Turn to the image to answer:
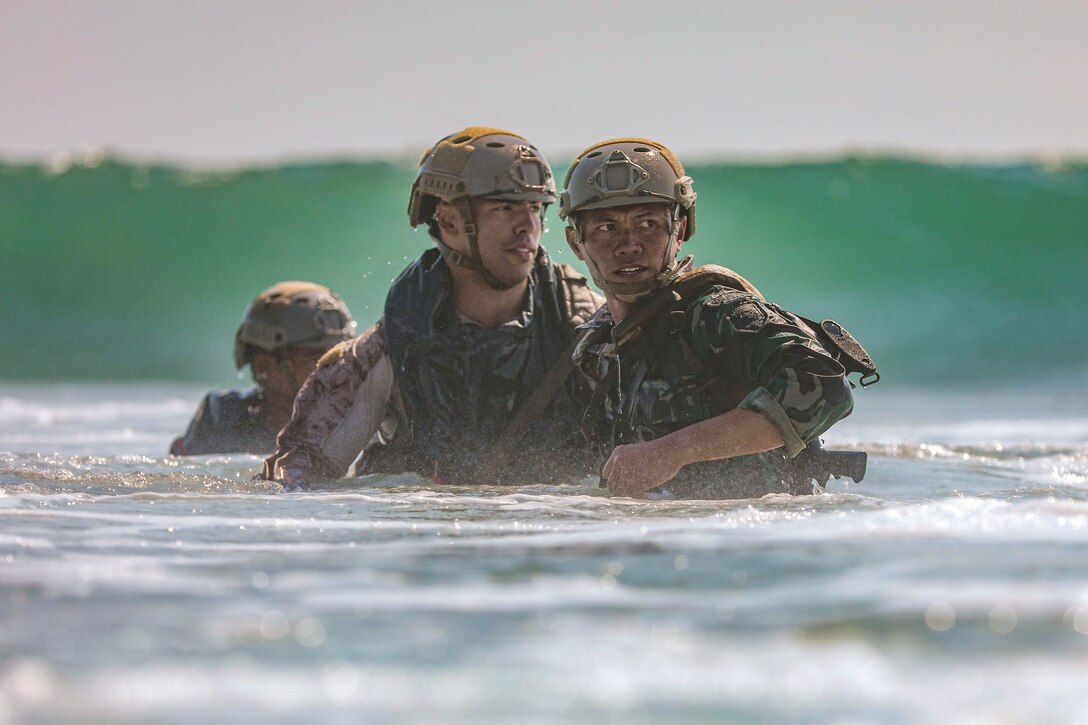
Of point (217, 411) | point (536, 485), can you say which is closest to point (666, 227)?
point (536, 485)

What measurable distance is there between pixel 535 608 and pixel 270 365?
5.60 m

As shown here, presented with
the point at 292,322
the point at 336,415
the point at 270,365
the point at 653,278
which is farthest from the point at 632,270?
the point at 270,365

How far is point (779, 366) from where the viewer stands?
17.2ft

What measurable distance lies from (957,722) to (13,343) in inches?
1002

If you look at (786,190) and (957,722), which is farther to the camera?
(786,190)

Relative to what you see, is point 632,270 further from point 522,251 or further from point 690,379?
point 522,251

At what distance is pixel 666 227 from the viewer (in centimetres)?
577

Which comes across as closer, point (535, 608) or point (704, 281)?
point (535, 608)

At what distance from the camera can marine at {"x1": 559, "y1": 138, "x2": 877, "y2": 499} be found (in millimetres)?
5203

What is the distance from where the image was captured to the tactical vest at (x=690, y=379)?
5496 millimetres

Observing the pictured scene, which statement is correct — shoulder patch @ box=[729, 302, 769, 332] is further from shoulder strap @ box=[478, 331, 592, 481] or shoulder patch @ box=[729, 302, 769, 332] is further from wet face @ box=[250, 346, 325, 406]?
wet face @ box=[250, 346, 325, 406]

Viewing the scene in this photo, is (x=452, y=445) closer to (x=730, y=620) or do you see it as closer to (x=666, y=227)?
(x=666, y=227)

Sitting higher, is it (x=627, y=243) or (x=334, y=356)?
(x=627, y=243)

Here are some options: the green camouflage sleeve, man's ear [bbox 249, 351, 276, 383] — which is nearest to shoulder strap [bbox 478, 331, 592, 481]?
the green camouflage sleeve
